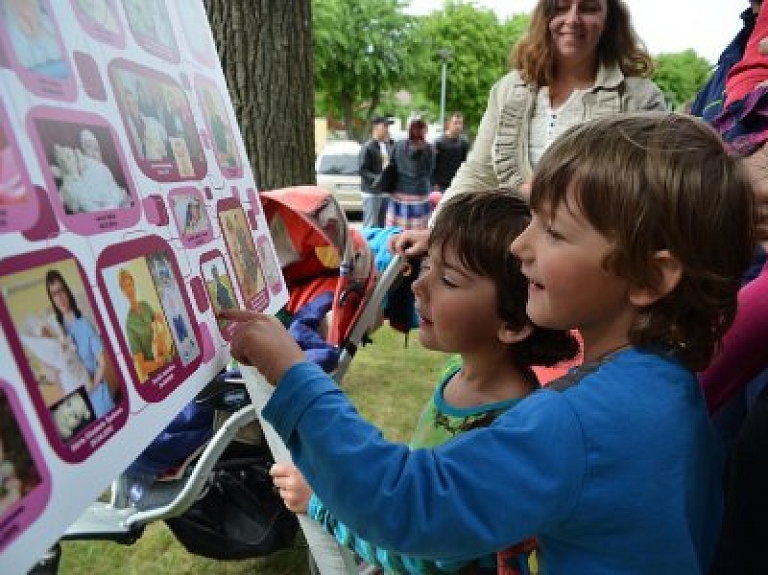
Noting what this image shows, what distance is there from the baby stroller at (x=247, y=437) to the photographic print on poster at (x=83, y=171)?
1.12m

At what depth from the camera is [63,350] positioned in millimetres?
714

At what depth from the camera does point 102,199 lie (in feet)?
2.79

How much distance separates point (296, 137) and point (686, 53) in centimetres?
6055

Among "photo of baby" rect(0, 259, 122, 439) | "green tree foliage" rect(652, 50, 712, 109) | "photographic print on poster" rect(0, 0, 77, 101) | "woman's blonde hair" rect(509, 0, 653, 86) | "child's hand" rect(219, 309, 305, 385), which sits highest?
"photographic print on poster" rect(0, 0, 77, 101)

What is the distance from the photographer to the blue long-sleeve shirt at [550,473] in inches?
31.3

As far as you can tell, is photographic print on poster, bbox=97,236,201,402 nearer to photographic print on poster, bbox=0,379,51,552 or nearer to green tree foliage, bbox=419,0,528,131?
photographic print on poster, bbox=0,379,51,552

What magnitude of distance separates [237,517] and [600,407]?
1716mm

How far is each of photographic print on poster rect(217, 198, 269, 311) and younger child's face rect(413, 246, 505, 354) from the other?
0.33 m

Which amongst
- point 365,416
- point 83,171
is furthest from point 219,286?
point 365,416

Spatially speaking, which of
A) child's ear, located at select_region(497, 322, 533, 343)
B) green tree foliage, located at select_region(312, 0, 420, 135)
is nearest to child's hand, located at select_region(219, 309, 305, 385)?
child's ear, located at select_region(497, 322, 533, 343)

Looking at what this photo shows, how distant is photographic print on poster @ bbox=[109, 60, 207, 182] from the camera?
0.96 m

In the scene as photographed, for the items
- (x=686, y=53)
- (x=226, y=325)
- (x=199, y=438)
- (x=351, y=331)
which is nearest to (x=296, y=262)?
(x=351, y=331)

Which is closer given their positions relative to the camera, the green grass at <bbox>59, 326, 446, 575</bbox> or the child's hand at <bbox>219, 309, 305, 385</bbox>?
the child's hand at <bbox>219, 309, 305, 385</bbox>

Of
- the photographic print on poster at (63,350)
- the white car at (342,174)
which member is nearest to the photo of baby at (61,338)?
the photographic print on poster at (63,350)
